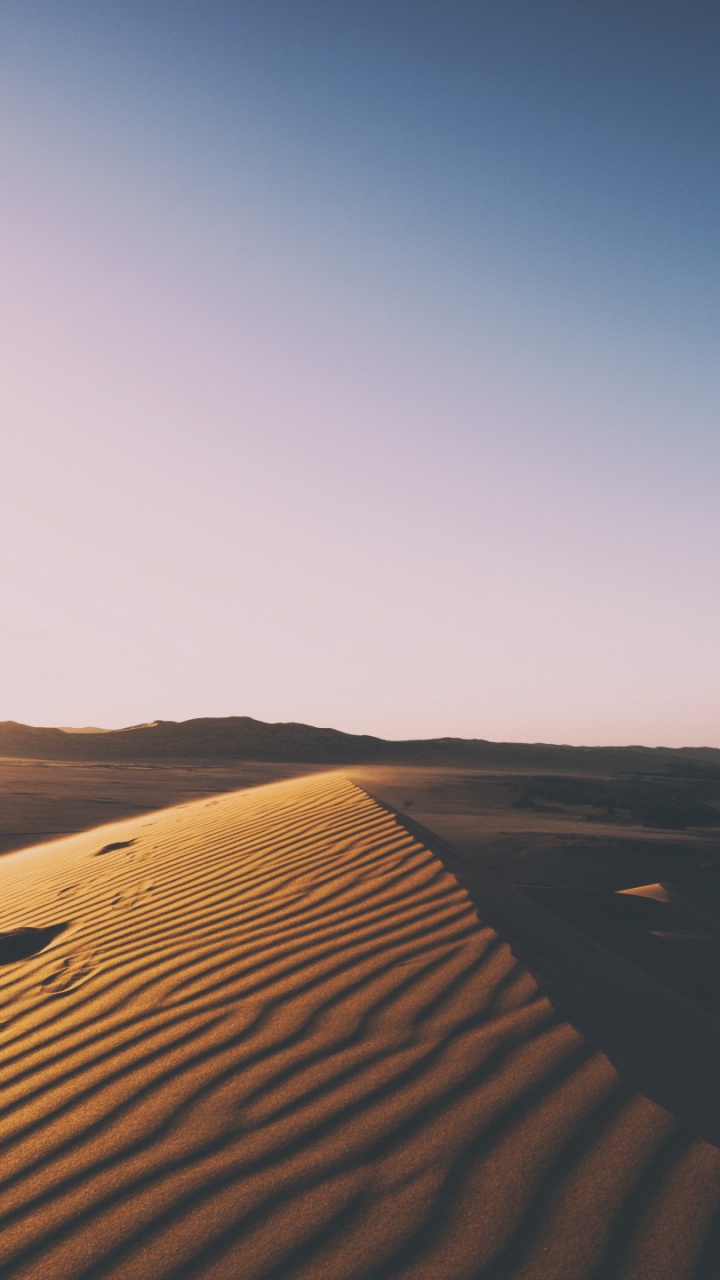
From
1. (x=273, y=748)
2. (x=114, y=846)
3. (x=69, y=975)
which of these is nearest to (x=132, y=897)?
(x=69, y=975)

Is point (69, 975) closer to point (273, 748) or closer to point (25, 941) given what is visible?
point (25, 941)

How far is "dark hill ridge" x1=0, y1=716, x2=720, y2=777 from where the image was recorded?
124ft

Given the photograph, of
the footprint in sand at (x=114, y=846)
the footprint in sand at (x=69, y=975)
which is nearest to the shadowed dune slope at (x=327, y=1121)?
the footprint in sand at (x=69, y=975)

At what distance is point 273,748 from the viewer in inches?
1618

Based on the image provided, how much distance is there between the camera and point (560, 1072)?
2332 millimetres

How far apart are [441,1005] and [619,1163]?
0.99 metres

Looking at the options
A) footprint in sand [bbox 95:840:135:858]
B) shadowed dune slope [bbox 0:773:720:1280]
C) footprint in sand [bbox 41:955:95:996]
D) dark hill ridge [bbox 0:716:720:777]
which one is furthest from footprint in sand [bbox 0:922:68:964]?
dark hill ridge [bbox 0:716:720:777]

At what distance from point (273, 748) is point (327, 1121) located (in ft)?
129

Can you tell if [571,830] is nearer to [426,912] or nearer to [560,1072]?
[426,912]

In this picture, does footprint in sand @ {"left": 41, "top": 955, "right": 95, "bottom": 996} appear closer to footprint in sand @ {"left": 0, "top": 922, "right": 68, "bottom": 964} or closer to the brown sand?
footprint in sand @ {"left": 0, "top": 922, "right": 68, "bottom": 964}

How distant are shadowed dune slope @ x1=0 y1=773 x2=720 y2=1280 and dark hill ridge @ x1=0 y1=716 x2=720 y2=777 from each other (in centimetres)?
3275

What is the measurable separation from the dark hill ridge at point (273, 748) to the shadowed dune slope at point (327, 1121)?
107 feet

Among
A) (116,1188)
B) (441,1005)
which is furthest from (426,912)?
(116,1188)

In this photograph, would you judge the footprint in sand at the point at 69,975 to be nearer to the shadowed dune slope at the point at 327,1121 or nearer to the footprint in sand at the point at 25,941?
the shadowed dune slope at the point at 327,1121
